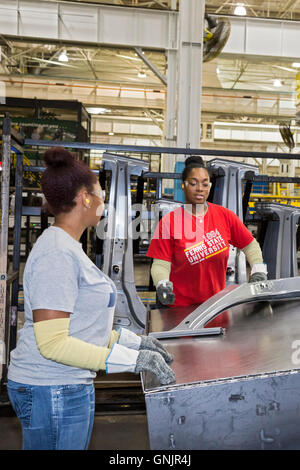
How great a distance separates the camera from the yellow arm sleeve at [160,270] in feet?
7.41

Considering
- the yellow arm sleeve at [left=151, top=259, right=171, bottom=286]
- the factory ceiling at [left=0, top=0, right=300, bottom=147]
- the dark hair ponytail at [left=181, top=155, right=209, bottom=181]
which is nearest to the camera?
the yellow arm sleeve at [left=151, top=259, right=171, bottom=286]

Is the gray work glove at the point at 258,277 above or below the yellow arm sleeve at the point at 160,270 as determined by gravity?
below

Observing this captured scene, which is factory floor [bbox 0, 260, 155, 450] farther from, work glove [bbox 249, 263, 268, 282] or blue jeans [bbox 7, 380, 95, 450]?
blue jeans [bbox 7, 380, 95, 450]

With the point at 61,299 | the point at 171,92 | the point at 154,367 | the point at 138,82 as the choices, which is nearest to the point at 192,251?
the point at 154,367

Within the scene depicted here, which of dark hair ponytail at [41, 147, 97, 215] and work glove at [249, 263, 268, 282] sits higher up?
dark hair ponytail at [41, 147, 97, 215]

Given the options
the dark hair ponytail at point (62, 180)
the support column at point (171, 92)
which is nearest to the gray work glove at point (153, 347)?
the dark hair ponytail at point (62, 180)

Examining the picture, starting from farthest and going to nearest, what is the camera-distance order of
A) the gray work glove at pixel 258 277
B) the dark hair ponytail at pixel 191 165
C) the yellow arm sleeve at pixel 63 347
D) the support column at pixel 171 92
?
1. the support column at pixel 171 92
2. the dark hair ponytail at pixel 191 165
3. the gray work glove at pixel 258 277
4. the yellow arm sleeve at pixel 63 347

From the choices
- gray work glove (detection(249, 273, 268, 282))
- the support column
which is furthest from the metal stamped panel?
the support column

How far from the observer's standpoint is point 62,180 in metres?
1.18

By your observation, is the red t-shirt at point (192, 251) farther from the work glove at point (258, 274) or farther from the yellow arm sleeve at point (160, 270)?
the work glove at point (258, 274)

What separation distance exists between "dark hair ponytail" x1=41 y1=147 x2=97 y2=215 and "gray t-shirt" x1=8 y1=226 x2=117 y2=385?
0.08 m

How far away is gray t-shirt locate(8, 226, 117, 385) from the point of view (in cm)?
110

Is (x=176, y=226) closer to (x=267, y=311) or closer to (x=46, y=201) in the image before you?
(x=267, y=311)

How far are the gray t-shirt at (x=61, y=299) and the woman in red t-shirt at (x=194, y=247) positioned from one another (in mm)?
1056
